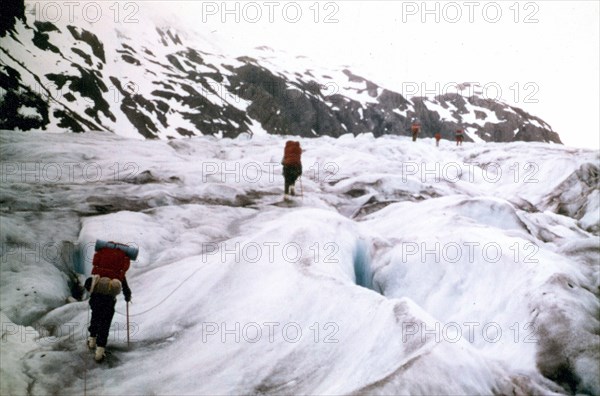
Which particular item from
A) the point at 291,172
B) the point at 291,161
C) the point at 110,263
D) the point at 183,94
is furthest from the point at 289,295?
the point at 183,94

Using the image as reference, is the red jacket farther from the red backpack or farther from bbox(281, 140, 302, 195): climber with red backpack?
the red backpack

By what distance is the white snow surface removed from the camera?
20.6 feet

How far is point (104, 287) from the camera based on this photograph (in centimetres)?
709

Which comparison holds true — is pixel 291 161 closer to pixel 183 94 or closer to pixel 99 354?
pixel 99 354

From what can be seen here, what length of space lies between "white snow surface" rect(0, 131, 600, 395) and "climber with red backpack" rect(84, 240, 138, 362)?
0.34 m

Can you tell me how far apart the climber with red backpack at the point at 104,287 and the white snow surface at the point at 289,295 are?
1.11 feet

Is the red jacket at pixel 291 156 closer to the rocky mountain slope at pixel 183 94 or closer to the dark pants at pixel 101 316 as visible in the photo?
the dark pants at pixel 101 316

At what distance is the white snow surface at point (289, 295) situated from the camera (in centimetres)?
627

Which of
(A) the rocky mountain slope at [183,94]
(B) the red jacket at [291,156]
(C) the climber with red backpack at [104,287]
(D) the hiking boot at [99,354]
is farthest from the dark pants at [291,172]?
(A) the rocky mountain slope at [183,94]

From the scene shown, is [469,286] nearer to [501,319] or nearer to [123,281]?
[501,319]

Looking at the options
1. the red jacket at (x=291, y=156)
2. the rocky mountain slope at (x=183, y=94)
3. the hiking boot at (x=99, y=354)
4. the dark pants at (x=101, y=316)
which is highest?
the rocky mountain slope at (x=183, y=94)

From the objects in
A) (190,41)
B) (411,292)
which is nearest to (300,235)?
(411,292)

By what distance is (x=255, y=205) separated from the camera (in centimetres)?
Answer: 1595

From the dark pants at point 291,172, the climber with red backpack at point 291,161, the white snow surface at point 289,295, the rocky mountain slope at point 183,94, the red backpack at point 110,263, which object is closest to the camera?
the white snow surface at point 289,295
